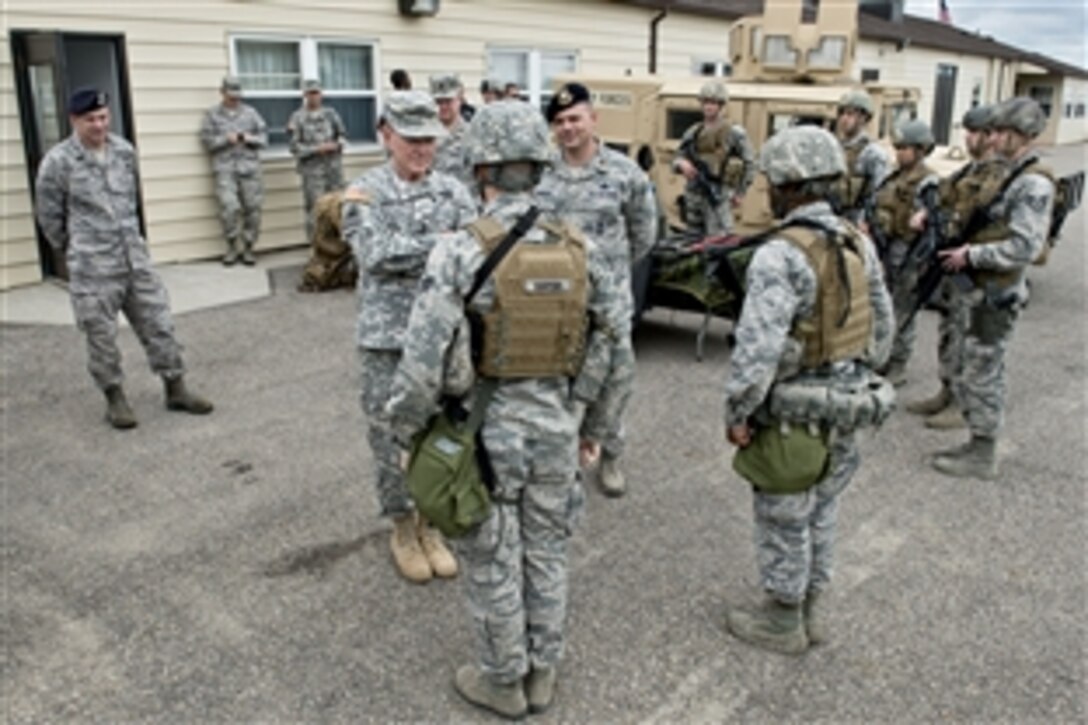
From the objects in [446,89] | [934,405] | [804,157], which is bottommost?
[934,405]

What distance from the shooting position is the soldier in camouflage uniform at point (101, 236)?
5.03 metres

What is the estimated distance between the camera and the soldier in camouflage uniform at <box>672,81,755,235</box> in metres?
7.51

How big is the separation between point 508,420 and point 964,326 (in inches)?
132

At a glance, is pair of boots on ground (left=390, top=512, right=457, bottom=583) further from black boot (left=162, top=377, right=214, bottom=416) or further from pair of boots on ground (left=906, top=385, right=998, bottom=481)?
pair of boots on ground (left=906, top=385, right=998, bottom=481)

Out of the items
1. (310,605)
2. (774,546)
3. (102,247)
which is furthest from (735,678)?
(102,247)

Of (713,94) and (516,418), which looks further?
(713,94)

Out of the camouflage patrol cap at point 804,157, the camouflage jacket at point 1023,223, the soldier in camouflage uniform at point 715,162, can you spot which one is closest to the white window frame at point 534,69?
the soldier in camouflage uniform at point 715,162

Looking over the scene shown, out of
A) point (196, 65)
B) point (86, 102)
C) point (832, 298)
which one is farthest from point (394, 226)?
point (196, 65)

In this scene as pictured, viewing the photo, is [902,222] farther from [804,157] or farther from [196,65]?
[196,65]

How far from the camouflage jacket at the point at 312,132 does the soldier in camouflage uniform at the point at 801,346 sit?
7.46 metres

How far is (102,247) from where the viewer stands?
16.7ft

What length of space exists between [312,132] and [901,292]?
240 inches

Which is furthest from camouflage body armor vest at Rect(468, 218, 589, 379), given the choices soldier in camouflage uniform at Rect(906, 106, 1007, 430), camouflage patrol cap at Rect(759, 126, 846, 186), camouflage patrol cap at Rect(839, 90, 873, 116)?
camouflage patrol cap at Rect(839, 90, 873, 116)

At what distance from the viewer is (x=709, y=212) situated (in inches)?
309
